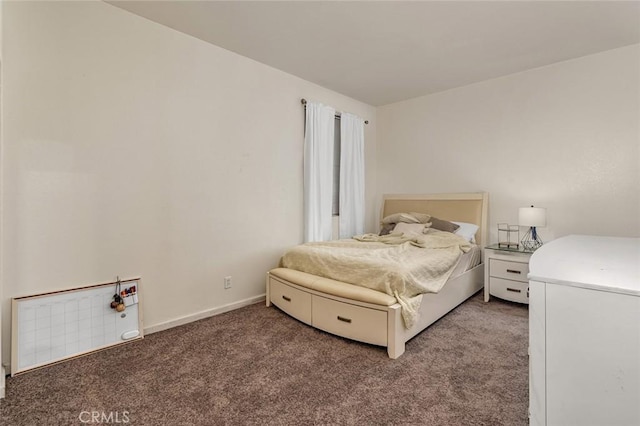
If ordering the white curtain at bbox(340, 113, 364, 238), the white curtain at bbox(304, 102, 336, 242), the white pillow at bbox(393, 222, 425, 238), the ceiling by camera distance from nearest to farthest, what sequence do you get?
the ceiling
the white pillow at bbox(393, 222, 425, 238)
the white curtain at bbox(304, 102, 336, 242)
the white curtain at bbox(340, 113, 364, 238)

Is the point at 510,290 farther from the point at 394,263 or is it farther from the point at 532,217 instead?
the point at 394,263

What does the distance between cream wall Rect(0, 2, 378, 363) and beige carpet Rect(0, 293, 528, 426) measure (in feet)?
1.63

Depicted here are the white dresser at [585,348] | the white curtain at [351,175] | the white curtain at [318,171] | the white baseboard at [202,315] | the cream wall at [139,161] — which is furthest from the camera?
the white curtain at [351,175]

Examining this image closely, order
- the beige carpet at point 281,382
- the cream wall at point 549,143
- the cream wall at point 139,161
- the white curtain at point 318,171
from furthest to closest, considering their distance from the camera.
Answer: the white curtain at point 318,171 → the cream wall at point 549,143 → the cream wall at point 139,161 → the beige carpet at point 281,382

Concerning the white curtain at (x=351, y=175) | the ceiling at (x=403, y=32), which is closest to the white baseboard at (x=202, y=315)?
the white curtain at (x=351, y=175)

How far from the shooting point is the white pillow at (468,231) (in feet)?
11.0

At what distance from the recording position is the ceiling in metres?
2.17

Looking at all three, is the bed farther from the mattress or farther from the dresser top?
the dresser top

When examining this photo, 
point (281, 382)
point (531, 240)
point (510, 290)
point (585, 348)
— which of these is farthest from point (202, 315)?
point (531, 240)

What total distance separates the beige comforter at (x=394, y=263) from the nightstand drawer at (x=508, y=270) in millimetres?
321

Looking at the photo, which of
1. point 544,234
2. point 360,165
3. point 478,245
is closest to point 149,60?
point 360,165

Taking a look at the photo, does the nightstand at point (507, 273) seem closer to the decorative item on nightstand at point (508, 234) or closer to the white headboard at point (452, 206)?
the decorative item on nightstand at point (508, 234)

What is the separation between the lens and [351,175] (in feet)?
13.3

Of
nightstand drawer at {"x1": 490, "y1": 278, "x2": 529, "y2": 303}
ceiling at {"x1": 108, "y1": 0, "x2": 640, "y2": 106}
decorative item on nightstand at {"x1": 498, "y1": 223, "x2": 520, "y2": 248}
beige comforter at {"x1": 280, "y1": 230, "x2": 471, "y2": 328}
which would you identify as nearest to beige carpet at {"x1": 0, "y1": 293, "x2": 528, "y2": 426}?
beige comforter at {"x1": 280, "y1": 230, "x2": 471, "y2": 328}
